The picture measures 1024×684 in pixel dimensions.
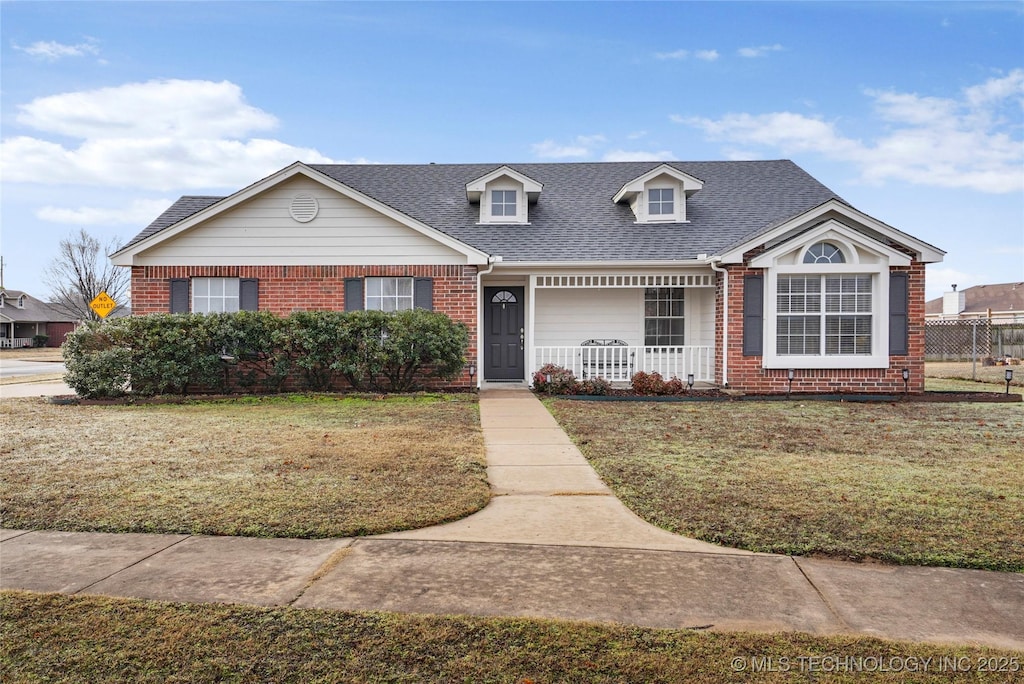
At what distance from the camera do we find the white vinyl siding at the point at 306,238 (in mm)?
13188

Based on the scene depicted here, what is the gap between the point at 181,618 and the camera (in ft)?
9.11

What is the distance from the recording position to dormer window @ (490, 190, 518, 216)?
50.8 feet

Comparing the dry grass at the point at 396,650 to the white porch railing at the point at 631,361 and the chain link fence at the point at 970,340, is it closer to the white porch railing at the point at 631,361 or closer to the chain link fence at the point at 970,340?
the white porch railing at the point at 631,361

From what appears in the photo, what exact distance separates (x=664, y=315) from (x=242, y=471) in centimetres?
1105

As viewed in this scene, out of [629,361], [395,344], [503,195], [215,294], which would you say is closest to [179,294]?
[215,294]

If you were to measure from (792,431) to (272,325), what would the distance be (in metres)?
9.46

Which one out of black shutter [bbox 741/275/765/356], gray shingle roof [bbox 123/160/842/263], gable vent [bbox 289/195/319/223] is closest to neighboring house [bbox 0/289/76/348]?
gray shingle roof [bbox 123/160/842/263]

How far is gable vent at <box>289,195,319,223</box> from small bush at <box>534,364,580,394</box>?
5.96 meters

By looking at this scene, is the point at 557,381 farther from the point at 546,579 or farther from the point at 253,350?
the point at 546,579

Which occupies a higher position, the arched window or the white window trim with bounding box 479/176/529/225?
the white window trim with bounding box 479/176/529/225

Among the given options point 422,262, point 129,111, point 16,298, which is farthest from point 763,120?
point 16,298

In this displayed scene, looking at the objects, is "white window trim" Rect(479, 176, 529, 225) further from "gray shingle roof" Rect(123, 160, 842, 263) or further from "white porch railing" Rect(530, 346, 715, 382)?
"white porch railing" Rect(530, 346, 715, 382)

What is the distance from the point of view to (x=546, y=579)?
3324mm

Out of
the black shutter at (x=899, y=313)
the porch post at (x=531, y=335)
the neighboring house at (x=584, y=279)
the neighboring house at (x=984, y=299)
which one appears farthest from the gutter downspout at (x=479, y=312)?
the neighboring house at (x=984, y=299)
